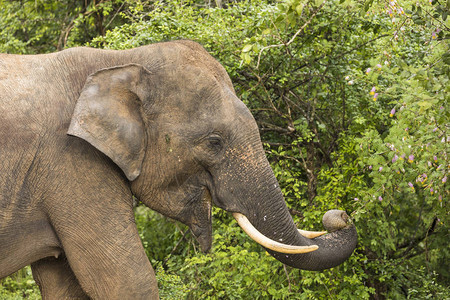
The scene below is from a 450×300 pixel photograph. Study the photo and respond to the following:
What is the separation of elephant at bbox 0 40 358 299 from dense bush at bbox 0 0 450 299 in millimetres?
1857

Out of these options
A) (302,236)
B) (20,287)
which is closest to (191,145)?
(302,236)

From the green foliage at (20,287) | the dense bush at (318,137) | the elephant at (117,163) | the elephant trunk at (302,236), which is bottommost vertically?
the green foliage at (20,287)

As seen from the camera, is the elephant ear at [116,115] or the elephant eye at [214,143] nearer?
the elephant ear at [116,115]

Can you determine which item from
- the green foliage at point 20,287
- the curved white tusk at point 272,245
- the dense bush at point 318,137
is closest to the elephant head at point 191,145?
the curved white tusk at point 272,245

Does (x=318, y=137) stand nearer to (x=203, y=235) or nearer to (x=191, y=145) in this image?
(x=203, y=235)

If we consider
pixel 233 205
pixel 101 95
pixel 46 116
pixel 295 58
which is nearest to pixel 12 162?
pixel 46 116

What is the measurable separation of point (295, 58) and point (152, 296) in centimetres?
339

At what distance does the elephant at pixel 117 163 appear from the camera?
12.6ft

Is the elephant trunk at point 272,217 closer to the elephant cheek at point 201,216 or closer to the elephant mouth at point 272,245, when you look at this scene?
the elephant mouth at point 272,245

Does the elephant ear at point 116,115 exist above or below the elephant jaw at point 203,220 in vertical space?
above

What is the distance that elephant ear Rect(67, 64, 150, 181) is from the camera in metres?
3.79

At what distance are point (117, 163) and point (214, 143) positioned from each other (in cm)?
55

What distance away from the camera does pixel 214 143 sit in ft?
13.4

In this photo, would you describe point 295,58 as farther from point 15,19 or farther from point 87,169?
point 15,19
